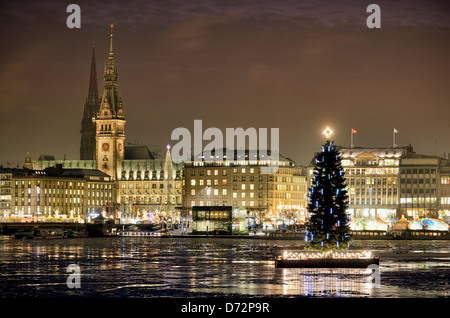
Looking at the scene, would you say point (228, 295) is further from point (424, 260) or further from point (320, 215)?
point (424, 260)

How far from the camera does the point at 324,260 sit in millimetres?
71812

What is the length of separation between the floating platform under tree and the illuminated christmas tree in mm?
1066

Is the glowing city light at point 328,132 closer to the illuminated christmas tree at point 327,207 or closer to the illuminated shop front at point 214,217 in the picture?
the illuminated christmas tree at point 327,207

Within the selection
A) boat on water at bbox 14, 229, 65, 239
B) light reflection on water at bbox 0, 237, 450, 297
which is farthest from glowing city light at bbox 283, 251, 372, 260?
boat on water at bbox 14, 229, 65, 239

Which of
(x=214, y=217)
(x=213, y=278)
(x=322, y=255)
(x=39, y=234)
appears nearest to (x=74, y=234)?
(x=39, y=234)

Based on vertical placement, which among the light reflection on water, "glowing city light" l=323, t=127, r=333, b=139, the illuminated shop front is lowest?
the light reflection on water

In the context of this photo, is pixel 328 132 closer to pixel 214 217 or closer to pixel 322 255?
pixel 322 255

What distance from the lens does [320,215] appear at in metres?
73.2

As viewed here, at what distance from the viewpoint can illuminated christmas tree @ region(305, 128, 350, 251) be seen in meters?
72.9

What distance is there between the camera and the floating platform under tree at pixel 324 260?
7162 centimetres

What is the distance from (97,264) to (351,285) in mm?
30073

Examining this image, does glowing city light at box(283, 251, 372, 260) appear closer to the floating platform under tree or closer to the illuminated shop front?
the floating platform under tree
